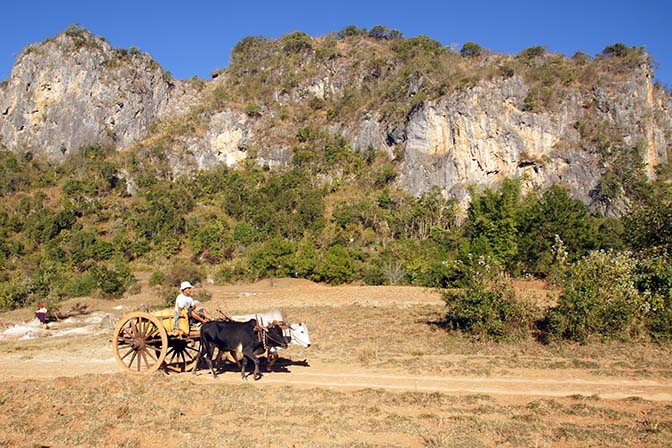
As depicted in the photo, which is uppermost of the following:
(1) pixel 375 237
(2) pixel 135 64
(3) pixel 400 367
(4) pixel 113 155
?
(2) pixel 135 64

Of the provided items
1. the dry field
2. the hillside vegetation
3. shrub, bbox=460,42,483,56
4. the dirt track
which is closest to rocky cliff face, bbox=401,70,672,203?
the hillside vegetation

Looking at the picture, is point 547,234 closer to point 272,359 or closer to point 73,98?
point 272,359

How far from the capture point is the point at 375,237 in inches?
2138

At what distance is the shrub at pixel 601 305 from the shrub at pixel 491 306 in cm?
81

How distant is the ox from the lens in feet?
32.1

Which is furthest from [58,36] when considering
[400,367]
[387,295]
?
[400,367]

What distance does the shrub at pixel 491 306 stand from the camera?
44.3ft

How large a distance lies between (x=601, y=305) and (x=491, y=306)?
269 cm

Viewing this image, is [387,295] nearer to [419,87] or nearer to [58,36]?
[419,87]

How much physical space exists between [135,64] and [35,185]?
31076 millimetres

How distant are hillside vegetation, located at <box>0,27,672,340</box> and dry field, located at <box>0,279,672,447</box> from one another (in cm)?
207

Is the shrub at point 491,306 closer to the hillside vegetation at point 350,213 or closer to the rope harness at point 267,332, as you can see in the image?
the hillside vegetation at point 350,213

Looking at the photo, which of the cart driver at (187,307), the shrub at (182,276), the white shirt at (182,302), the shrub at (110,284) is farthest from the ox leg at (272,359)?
the shrub at (182,276)

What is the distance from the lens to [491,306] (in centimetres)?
1370
